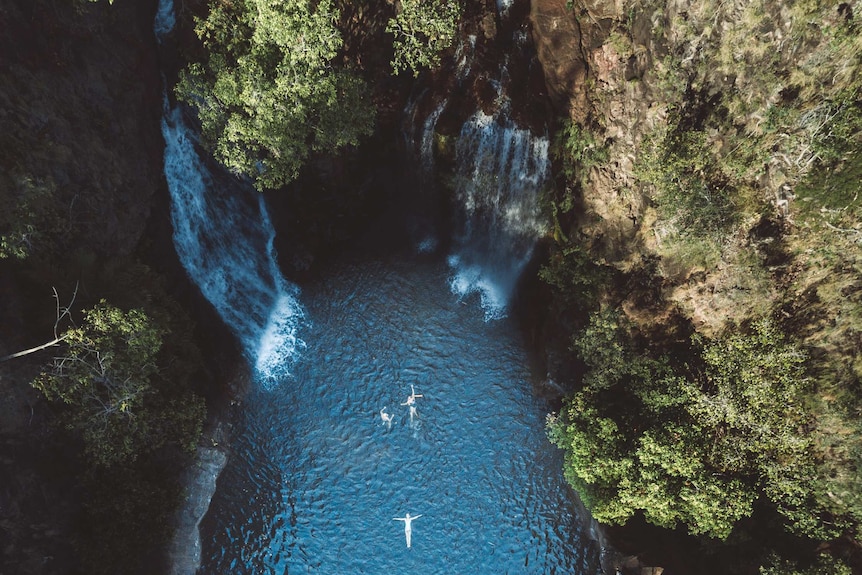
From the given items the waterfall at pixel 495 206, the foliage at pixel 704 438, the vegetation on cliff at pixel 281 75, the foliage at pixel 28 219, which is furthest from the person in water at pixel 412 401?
the foliage at pixel 28 219

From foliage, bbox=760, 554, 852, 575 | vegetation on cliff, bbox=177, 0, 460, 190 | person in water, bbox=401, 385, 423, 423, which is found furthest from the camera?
person in water, bbox=401, 385, 423, 423

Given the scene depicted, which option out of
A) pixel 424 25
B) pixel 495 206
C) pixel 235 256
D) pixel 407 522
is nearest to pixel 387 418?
pixel 407 522

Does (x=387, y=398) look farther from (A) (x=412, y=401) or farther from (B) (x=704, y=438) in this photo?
(B) (x=704, y=438)

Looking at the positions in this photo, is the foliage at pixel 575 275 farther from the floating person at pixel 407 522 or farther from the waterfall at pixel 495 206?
the floating person at pixel 407 522

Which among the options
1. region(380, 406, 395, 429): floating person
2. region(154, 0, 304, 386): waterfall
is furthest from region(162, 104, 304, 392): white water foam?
region(380, 406, 395, 429): floating person

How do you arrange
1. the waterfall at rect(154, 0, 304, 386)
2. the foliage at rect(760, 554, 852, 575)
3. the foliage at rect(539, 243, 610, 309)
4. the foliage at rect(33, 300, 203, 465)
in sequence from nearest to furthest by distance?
the foliage at rect(33, 300, 203, 465)
the foliage at rect(760, 554, 852, 575)
the waterfall at rect(154, 0, 304, 386)
the foliage at rect(539, 243, 610, 309)

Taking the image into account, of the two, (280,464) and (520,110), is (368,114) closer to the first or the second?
(520,110)

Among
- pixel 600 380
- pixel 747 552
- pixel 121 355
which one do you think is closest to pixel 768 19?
pixel 600 380

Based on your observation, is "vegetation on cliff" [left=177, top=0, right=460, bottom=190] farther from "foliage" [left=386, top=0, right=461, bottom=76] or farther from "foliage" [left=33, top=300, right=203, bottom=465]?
"foliage" [left=33, top=300, right=203, bottom=465]
